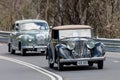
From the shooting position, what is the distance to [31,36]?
27641mm

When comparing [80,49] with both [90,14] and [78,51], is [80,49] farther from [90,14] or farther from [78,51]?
[90,14]

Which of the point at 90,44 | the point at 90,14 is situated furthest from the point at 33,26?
the point at 90,14

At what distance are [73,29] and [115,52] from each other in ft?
25.6

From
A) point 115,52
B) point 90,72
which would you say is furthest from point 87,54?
point 115,52

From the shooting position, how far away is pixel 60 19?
44.9 meters

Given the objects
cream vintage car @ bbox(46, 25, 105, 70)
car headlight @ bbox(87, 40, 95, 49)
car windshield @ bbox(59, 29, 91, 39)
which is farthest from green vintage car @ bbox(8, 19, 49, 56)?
car headlight @ bbox(87, 40, 95, 49)

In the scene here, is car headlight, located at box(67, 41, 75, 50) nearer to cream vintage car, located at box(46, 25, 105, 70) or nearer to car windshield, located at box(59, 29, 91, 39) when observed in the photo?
cream vintage car, located at box(46, 25, 105, 70)

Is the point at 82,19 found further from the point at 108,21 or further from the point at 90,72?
the point at 90,72

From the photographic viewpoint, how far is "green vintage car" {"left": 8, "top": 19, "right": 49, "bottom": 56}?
1085 inches

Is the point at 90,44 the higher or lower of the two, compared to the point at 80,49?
higher

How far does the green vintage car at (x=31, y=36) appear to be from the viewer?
27.5 metres

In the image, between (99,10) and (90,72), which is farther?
(99,10)

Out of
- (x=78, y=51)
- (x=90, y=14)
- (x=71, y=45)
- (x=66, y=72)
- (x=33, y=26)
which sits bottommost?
(x=66, y=72)

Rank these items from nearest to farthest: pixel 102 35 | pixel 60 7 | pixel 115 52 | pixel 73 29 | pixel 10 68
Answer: pixel 73 29
pixel 10 68
pixel 115 52
pixel 102 35
pixel 60 7
